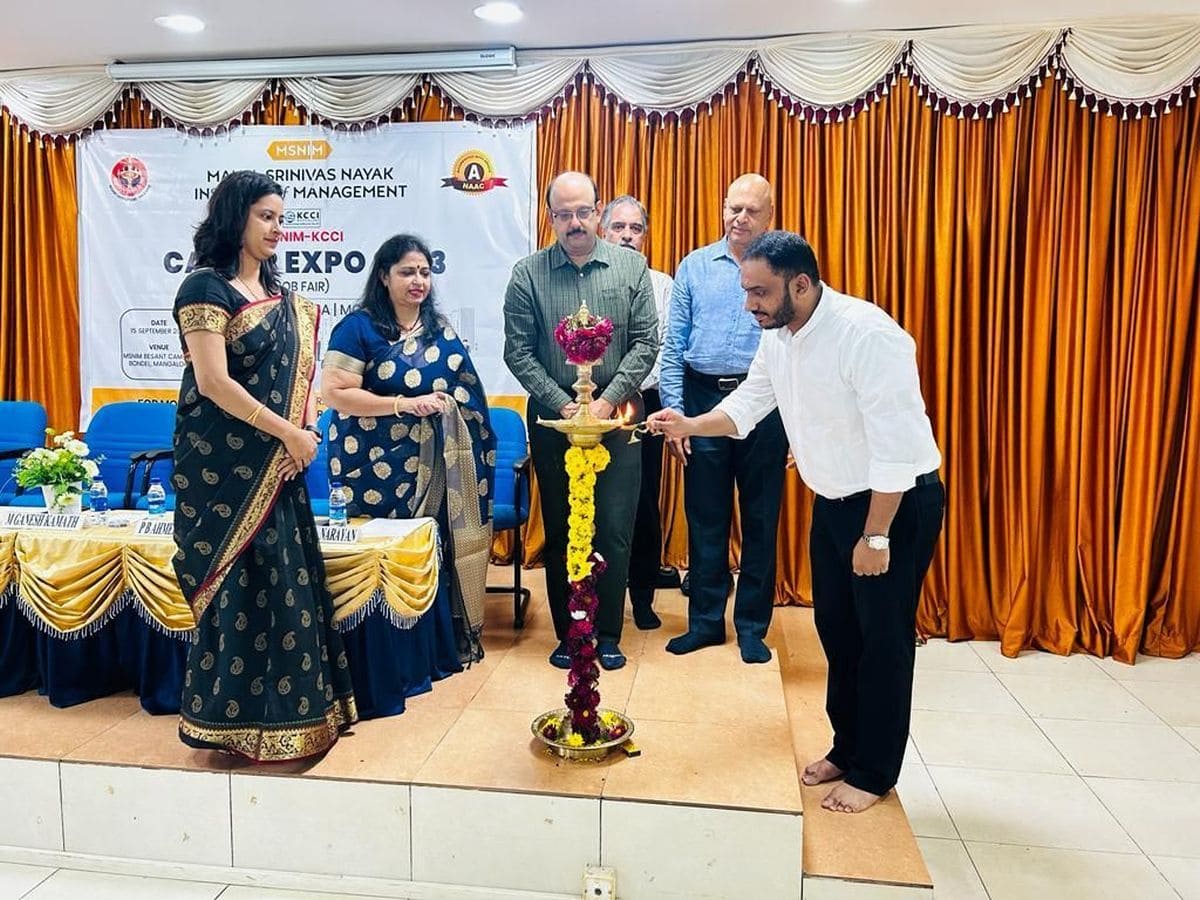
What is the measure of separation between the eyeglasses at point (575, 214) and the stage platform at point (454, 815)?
4.71 ft

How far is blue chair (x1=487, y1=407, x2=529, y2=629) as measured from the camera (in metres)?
3.50

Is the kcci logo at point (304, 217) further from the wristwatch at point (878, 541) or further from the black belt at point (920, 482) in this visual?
the wristwatch at point (878, 541)

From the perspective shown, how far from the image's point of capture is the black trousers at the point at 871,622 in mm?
2211

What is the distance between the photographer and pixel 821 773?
2.50m

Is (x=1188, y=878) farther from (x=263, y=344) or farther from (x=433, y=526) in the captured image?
(x=263, y=344)

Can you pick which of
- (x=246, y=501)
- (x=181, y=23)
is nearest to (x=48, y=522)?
(x=246, y=501)

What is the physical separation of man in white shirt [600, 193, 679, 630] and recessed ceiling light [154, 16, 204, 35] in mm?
1857

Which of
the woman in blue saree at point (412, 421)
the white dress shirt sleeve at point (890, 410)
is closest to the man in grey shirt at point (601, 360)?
the woman in blue saree at point (412, 421)

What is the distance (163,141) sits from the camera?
4.69m

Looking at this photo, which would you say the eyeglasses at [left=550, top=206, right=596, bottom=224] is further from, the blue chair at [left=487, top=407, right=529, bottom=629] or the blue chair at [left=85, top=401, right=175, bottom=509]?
the blue chair at [left=85, top=401, right=175, bottom=509]

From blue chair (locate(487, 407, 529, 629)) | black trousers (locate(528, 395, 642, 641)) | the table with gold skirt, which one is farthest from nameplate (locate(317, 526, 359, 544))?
blue chair (locate(487, 407, 529, 629))

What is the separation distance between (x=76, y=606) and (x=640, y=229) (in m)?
2.31

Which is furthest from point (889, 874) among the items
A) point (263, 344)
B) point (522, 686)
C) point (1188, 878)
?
point (263, 344)

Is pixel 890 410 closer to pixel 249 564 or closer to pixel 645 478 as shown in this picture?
pixel 249 564
